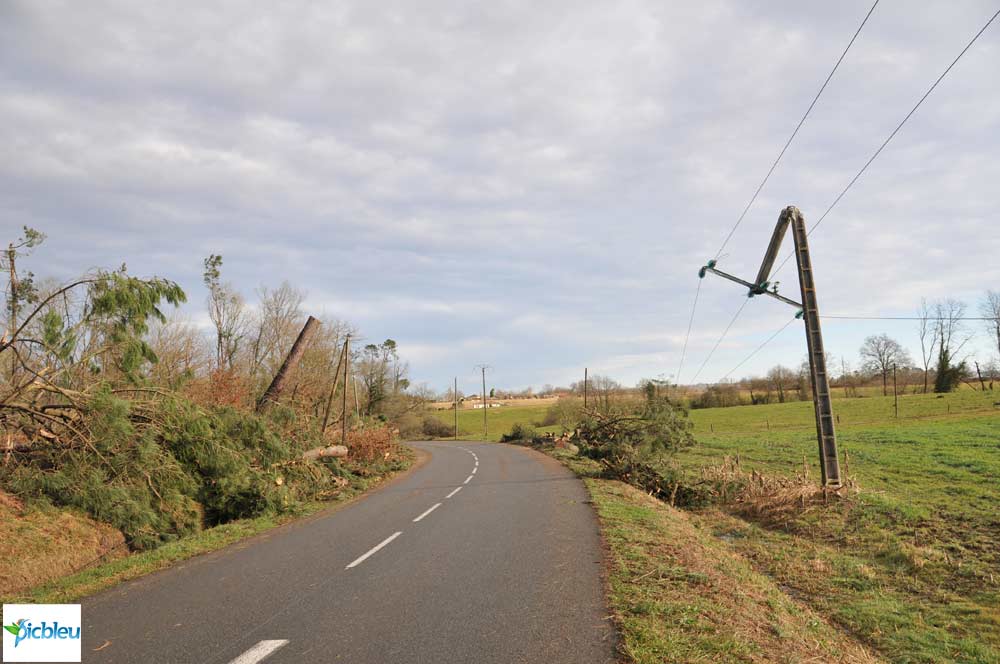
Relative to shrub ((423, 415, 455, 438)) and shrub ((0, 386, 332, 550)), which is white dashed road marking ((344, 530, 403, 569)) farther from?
shrub ((423, 415, 455, 438))

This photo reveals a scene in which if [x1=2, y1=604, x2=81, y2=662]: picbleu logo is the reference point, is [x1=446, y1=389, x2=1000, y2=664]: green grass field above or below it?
below

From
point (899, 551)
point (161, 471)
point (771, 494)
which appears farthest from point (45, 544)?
point (771, 494)

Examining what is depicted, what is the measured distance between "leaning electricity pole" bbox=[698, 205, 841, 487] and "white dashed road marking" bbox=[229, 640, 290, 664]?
519 inches

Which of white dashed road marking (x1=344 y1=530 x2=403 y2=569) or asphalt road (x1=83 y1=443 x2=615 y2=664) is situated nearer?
asphalt road (x1=83 y1=443 x2=615 y2=664)

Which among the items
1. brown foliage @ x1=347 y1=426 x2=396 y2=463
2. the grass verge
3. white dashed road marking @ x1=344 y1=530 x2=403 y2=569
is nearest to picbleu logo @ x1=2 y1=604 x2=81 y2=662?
white dashed road marking @ x1=344 y1=530 x2=403 y2=569

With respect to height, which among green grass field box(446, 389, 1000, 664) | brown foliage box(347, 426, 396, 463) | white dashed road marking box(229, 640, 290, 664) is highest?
brown foliage box(347, 426, 396, 463)

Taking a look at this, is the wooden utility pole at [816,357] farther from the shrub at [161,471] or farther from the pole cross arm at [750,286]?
the shrub at [161,471]

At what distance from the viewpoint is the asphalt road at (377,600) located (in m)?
5.05

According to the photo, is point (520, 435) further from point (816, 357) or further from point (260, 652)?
point (260, 652)

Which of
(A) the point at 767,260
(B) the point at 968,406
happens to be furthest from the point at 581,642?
(B) the point at 968,406

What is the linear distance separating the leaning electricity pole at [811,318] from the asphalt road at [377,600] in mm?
7254

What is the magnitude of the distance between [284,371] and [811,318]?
1655 centimetres

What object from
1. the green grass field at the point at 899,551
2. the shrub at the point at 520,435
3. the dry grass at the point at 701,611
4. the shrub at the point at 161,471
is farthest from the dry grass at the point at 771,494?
the shrub at the point at 520,435

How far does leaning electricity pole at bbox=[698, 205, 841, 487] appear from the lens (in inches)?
594
